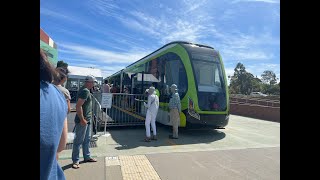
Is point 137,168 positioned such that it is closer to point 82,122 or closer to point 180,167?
point 180,167

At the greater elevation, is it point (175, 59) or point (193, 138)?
point (175, 59)

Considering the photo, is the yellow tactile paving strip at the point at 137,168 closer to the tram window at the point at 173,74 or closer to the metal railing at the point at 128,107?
the tram window at the point at 173,74

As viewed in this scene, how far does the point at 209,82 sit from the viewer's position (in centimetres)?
884

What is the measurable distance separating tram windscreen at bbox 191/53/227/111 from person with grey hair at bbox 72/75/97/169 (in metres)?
4.45

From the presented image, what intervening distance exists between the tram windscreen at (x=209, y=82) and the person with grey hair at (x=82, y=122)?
4453mm

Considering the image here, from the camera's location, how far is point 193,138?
27.5 feet

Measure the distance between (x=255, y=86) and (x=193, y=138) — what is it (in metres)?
72.7

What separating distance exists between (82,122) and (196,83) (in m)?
4.82

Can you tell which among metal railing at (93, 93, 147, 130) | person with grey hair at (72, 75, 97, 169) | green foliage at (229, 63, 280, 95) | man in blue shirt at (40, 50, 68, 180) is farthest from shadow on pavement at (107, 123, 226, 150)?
green foliage at (229, 63, 280, 95)

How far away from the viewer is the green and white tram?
329 inches

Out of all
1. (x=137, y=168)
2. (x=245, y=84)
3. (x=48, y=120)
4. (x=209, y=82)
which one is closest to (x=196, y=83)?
(x=209, y=82)
